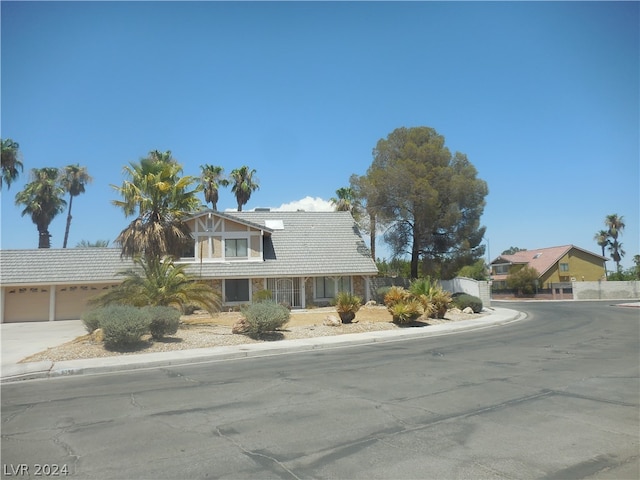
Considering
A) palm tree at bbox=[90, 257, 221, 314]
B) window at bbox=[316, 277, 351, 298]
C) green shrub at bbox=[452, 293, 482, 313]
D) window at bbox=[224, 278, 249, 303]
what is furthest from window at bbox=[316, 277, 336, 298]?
palm tree at bbox=[90, 257, 221, 314]

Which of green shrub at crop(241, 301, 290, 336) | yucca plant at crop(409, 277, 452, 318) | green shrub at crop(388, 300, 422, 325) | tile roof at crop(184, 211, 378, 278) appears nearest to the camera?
green shrub at crop(241, 301, 290, 336)

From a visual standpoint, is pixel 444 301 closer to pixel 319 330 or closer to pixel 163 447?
pixel 319 330

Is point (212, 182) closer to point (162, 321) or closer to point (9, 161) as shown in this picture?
point (9, 161)

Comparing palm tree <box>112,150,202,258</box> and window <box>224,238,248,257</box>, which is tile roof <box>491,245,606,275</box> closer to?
window <box>224,238,248,257</box>

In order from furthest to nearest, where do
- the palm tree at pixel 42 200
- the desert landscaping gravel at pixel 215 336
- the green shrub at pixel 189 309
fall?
the palm tree at pixel 42 200 → the green shrub at pixel 189 309 → the desert landscaping gravel at pixel 215 336

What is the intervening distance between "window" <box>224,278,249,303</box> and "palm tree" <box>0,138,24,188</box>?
19791 mm

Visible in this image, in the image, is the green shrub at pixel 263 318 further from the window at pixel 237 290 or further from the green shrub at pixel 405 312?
the window at pixel 237 290

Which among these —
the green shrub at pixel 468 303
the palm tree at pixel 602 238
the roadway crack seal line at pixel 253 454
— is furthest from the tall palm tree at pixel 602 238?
the roadway crack seal line at pixel 253 454

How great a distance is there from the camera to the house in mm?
28375

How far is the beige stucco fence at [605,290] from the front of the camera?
170 ft

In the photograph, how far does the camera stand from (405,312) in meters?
21.9

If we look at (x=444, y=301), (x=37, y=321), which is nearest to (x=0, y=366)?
(x=37, y=321)

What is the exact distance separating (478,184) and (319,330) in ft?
78.9

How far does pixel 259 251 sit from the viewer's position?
3173 cm
